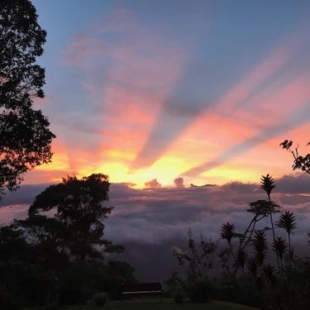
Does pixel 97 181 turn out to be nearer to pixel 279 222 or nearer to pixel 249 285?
pixel 249 285

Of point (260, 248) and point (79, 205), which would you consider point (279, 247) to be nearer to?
point (260, 248)

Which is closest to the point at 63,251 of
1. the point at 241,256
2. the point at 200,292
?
the point at 200,292

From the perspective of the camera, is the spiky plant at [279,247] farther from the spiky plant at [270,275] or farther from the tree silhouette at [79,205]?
the tree silhouette at [79,205]

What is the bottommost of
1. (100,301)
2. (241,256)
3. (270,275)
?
(100,301)

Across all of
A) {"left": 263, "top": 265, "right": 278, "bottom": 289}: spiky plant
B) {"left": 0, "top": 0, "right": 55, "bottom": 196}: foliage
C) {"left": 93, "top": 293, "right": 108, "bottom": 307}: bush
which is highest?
{"left": 0, "top": 0, "right": 55, "bottom": 196}: foliage

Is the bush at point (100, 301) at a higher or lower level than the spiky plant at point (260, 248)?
lower

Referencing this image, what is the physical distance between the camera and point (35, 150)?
1984cm

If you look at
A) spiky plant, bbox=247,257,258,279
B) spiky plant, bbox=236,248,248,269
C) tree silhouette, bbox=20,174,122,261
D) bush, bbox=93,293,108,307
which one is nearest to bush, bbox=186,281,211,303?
bush, bbox=93,293,108,307

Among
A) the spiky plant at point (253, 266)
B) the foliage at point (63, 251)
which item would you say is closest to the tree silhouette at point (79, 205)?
the foliage at point (63, 251)

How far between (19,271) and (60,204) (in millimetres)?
12753

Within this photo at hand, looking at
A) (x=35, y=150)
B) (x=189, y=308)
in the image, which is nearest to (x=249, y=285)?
(x=189, y=308)

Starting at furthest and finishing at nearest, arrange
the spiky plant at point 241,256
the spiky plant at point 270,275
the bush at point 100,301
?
the bush at point 100,301
the spiky plant at point 241,256
the spiky plant at point 270,275

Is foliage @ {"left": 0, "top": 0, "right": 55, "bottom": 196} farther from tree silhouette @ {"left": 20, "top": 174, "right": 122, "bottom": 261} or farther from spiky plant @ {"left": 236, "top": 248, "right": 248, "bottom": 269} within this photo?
tree silhouette @ {"left": 20, "top": 174, "right": 122, "bottom": 261}

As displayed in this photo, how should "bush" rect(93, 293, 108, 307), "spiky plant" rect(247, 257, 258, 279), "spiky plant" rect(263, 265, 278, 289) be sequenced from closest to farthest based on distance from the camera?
"spiky plant" rect(263, 265, 278, 289)
"spiky plant" rect(247, 257, 258, 279)
"bush" rect(93, 293, 108, 307)
